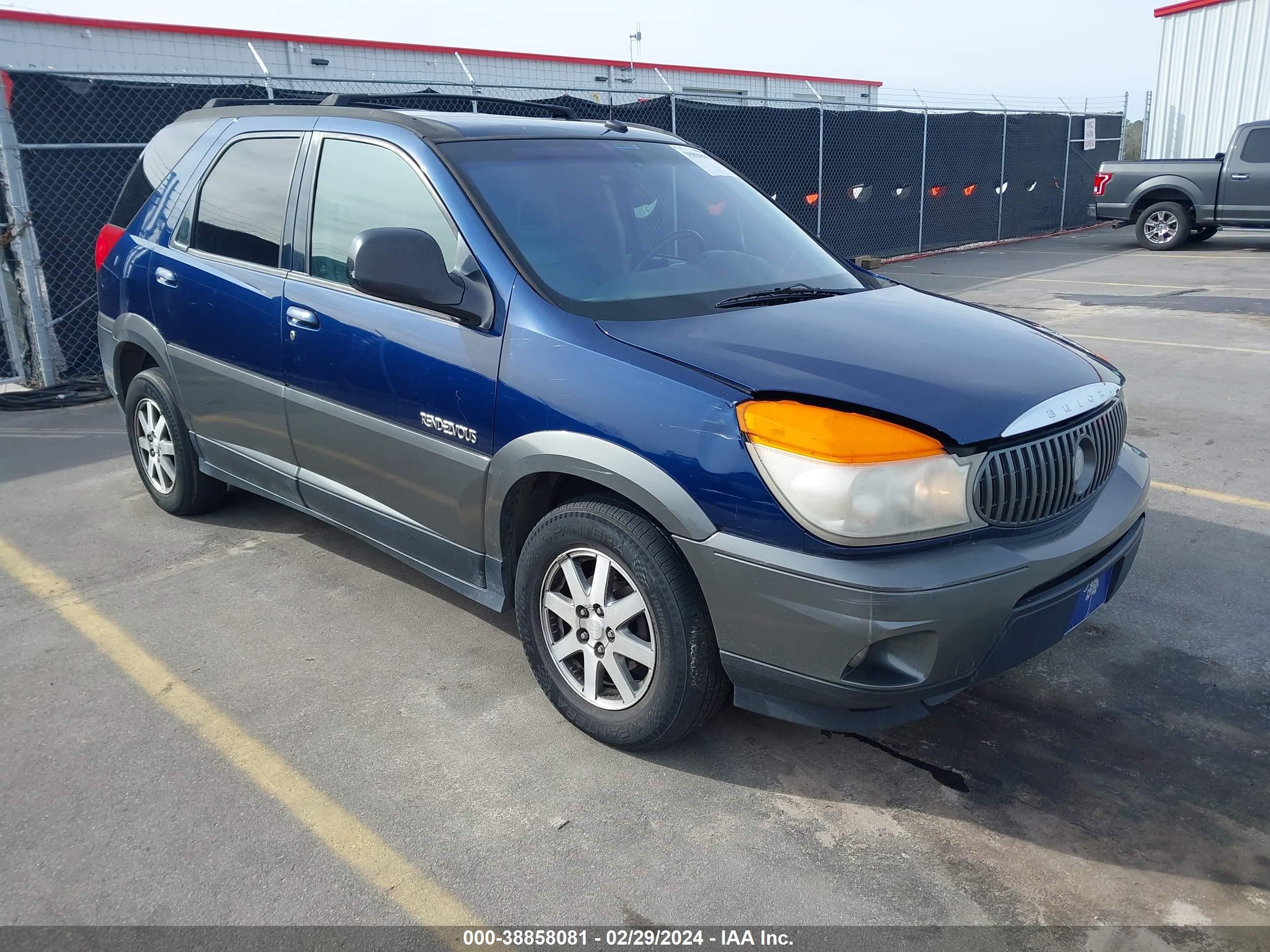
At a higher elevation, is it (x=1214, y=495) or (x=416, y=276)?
(x=416, y=276)

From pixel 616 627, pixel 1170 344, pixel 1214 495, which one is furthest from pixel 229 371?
pixel 1170 344

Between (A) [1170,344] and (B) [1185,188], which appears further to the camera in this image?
(B) [1185,188]

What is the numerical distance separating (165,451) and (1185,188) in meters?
16.3

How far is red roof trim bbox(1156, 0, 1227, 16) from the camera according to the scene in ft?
74.0

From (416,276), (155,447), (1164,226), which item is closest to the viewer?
Answer: (416,276)

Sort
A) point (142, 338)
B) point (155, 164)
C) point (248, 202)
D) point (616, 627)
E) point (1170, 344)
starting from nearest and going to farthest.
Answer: point (616, 627)
point (248, 202)
point (142, 338)
point (155, 164)
point (1170, 344)

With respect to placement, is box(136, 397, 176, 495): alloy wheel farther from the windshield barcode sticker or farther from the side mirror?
the windshield barcode sticker

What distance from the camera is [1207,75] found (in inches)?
902

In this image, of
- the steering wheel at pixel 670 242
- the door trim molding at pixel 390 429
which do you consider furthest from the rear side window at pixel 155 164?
the steering wheel at pixel 670 242

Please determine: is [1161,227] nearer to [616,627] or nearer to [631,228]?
[631,228]

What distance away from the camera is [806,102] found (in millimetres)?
14172

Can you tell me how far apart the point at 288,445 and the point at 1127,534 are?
3.06 meters

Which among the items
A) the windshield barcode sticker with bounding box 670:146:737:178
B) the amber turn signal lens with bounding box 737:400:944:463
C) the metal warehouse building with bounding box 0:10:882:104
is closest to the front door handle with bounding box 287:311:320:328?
the windshield barcode sticker with bounding box 670:146:737:178

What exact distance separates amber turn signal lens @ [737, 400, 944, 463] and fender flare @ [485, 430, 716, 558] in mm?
269
